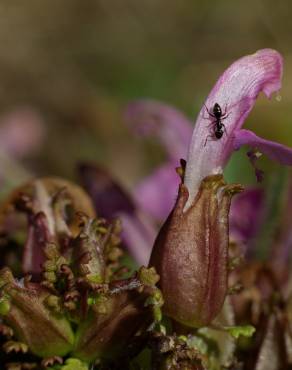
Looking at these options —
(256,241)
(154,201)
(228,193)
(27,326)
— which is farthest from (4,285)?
(154,201)

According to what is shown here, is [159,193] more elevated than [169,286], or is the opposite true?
[159,193]

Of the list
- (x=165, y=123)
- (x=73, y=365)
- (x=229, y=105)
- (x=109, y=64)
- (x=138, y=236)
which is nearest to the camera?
(x=73, y=365)

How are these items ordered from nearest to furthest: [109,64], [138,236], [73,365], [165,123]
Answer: [73,365], [138,236], [165,123], [109,64]

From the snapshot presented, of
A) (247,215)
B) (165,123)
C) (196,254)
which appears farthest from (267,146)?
(165,123)

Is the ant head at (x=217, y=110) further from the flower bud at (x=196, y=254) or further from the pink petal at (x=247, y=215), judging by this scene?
the pink petal at (x=247, y=215)

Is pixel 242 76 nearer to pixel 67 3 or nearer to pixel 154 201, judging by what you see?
pixel 154 201

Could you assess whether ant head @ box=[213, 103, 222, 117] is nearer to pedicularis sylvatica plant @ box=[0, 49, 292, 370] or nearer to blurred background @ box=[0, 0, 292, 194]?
pedicularis sylvatica plant @ box=[0, 49, 292, 370]

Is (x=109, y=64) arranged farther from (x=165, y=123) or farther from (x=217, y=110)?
(x=217, y=110)

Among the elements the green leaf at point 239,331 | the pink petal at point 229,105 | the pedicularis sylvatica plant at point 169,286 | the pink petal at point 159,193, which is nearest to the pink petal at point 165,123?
the pink petal at point 159,193

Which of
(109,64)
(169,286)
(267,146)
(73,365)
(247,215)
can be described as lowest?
(73,365)
